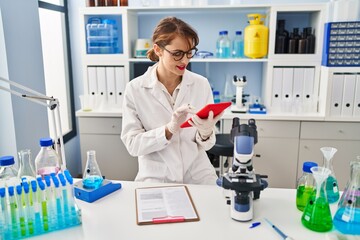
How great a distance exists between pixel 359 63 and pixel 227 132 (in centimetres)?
119

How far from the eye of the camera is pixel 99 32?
3.00m

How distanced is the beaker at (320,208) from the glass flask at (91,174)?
2.70 feet

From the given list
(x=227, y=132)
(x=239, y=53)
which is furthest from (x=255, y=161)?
(x=239, y=53)

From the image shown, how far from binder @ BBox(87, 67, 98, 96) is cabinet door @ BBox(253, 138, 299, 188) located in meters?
1.53

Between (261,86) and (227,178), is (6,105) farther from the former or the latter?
(261,86)

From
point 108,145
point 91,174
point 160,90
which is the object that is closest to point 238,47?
point 108,145

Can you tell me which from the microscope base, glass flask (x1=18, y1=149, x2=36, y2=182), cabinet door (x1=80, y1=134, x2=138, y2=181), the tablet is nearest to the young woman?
the tablet

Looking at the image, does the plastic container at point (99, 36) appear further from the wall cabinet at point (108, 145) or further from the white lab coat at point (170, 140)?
the white lab coat at point (170, 140)

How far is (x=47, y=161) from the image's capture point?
4.35 feet

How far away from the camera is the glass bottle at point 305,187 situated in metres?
1.22

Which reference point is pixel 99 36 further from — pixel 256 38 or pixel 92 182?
pixel 92 182

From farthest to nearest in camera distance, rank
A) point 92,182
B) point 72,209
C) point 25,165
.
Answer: point 92,182 < point 25,165 < point 72,209

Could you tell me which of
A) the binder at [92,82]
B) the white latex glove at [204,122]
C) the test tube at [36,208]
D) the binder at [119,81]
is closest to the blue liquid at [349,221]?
the white latex glove at [204,122]

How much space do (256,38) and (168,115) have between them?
1.48 m
